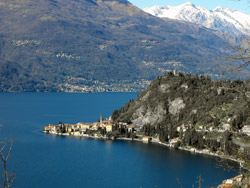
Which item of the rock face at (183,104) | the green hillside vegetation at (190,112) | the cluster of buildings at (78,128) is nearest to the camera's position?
the green hillside vegetation at (190,112)

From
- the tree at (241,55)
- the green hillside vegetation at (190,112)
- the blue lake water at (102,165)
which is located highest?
the tree at (241,55)

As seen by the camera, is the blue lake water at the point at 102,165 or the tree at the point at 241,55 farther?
the blue lake water at the point at 102,165

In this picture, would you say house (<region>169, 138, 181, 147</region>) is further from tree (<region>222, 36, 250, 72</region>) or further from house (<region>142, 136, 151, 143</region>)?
tree (<region>222, 36, 250, 72</region>)

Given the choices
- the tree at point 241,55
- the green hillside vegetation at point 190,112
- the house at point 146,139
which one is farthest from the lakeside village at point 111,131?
the tree at point 241,55

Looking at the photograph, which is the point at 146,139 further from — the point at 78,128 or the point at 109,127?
the point at 78,128

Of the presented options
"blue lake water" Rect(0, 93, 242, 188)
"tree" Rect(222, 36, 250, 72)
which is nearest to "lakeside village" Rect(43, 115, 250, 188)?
"blue lake water" Rect(0, 93, 242, 188)

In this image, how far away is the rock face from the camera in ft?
181

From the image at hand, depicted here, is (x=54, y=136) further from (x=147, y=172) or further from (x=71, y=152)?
(x=147, y=172)

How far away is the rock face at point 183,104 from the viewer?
181 feet

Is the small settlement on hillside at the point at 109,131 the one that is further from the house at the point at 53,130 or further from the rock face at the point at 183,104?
the rock face at the point at 183,104

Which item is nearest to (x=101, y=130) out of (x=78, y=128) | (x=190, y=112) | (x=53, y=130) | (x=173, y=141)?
(x=78, y=128)

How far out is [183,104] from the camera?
6275cm

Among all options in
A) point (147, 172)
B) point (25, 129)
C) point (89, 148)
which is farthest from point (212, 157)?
point (25, 129)

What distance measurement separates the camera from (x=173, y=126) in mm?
58219
